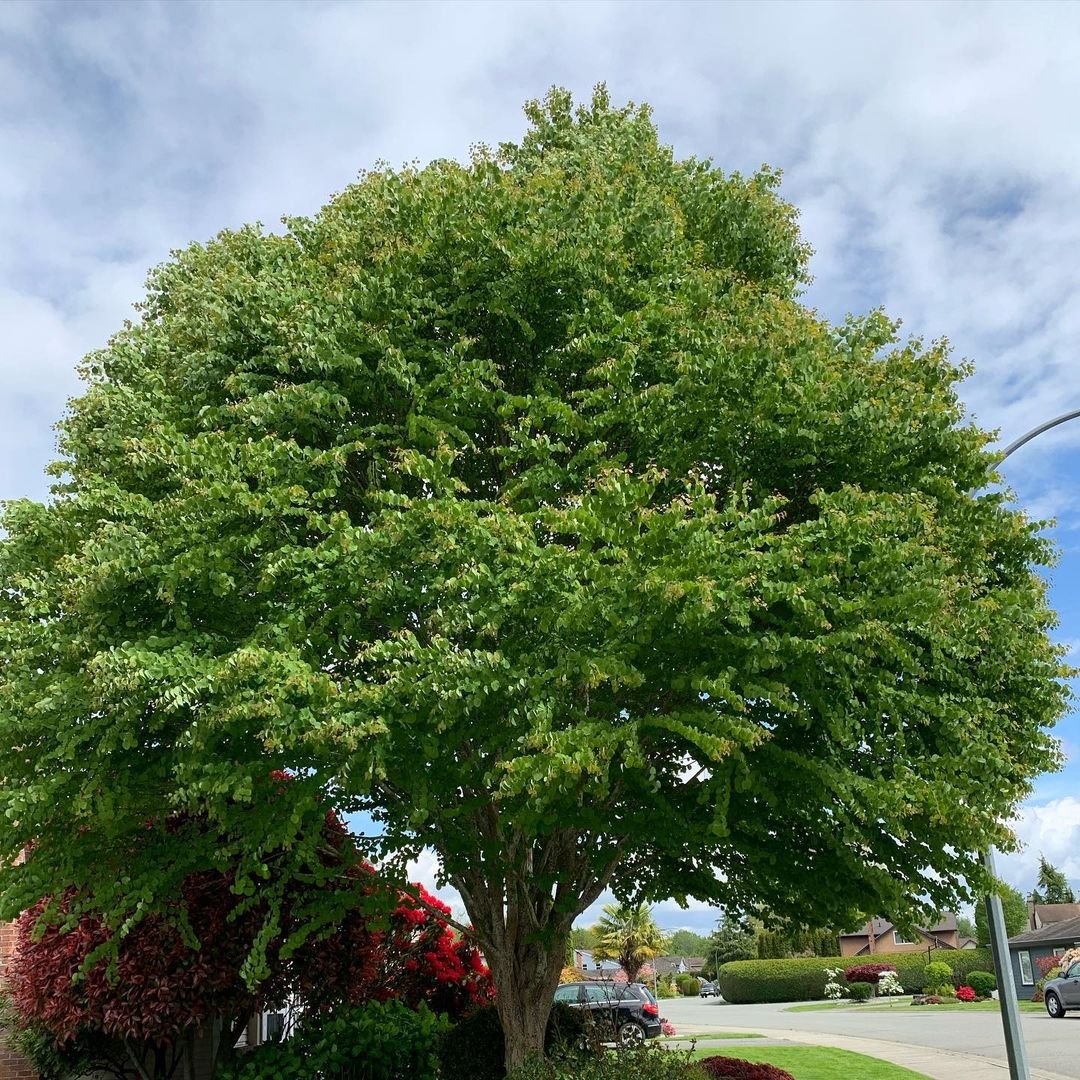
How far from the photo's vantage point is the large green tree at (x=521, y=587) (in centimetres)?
888

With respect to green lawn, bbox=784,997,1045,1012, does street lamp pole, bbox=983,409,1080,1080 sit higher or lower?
higher

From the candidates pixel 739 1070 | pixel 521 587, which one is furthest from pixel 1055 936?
pixel 521 587

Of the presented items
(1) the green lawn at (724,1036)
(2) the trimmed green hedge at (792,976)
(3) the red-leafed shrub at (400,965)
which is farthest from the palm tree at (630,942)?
(3) the red-leafed shrub at (400,965)

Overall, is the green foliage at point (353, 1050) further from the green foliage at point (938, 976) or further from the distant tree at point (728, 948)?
the distant tree at point (728, 948)

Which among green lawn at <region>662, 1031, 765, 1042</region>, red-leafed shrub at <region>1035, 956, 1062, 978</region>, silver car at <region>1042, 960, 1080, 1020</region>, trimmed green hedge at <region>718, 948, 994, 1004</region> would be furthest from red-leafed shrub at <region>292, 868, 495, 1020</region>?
trimmed green hedge at <region>718, 948, 994, 1004</region>

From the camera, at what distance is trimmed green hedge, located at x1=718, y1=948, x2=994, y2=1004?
57438 millimetres

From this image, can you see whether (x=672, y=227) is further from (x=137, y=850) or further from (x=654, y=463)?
(x=137, y=850)

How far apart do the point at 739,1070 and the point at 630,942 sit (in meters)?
28.5

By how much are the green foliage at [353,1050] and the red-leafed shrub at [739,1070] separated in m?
3.95

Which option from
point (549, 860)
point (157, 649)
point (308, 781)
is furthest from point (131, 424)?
point (549, 860)

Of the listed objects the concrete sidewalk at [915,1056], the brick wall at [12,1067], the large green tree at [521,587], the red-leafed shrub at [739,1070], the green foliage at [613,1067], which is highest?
the large green tree at [521,587]

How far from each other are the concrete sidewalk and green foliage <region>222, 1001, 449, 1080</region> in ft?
28.5

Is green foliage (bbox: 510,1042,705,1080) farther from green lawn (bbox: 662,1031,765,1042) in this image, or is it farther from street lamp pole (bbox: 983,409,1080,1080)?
green lawn (bbox: 662,1031,765,1042)

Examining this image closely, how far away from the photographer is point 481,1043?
14.7 meters
